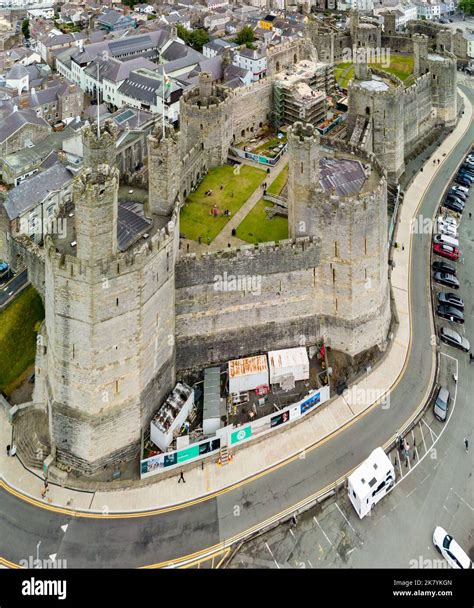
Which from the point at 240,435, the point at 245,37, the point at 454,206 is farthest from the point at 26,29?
the point at 240,435

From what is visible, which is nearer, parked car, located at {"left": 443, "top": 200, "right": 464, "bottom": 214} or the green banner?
the green banner

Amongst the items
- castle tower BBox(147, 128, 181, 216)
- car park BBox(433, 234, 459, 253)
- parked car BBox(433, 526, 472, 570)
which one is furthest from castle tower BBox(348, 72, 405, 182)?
parked car BBox(433, 526, 472, 570)

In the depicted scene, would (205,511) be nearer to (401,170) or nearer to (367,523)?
(367,523)

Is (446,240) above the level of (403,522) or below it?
above

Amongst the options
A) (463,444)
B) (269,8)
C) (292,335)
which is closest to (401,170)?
(292,335)

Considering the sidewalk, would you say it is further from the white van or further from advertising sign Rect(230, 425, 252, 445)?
the white van

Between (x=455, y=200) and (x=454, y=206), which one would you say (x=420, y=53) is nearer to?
(x=455, y=200)

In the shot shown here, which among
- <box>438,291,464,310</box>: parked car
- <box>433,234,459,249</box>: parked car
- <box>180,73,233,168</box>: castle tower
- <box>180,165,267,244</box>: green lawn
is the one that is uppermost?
<box>180,73,233,168</box>: castle tower
